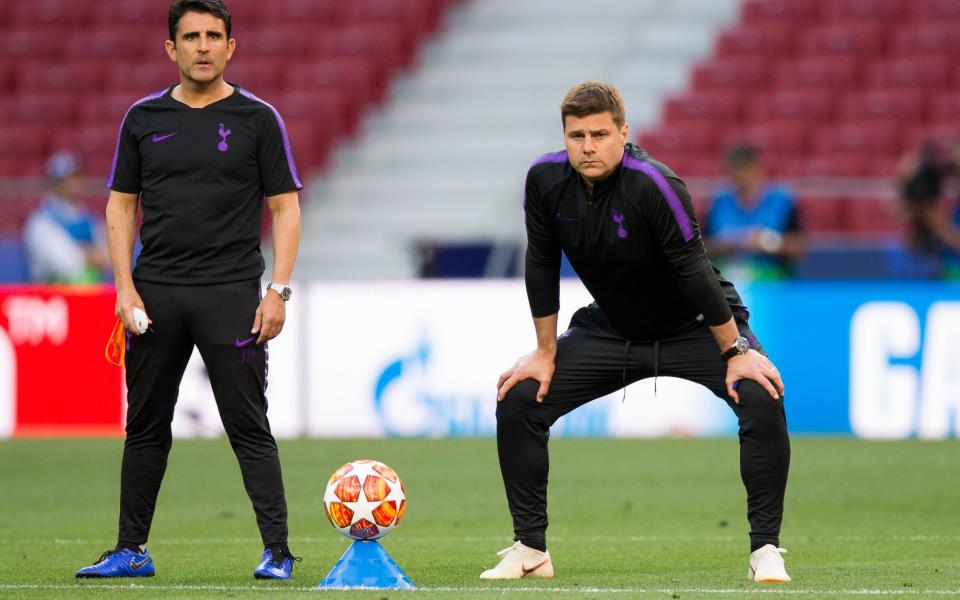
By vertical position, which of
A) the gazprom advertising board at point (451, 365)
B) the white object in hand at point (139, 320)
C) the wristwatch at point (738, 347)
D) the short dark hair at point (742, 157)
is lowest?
the gazprom advertising board at point (451, 365)

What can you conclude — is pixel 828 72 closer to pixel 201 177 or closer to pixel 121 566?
pixel 201 177

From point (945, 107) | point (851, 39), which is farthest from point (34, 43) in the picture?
point (945, 107)

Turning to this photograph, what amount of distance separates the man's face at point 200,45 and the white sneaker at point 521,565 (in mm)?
2133

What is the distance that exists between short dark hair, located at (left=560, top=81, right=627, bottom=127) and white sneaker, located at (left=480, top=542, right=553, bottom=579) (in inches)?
65.3

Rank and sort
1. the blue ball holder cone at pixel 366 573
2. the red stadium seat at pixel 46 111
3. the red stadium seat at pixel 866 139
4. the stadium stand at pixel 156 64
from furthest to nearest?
the red stadium seat at pixel 46 111, the stadium stand at pixel 156 64, the red stadium seat at pixel 866 139, the blue ball holder cone at pixel 366 573

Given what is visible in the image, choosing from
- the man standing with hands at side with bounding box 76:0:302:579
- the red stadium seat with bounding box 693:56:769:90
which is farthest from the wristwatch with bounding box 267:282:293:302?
the red stadium seat with bounding box 693:56:769:90

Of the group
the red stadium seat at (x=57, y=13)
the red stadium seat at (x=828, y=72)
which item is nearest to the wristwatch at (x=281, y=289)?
the red stadium seat at (x=828, y=72)

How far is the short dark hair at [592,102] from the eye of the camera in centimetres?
623

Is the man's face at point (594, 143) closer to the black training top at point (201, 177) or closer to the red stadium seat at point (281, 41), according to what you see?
the black training top at point (201, 177)

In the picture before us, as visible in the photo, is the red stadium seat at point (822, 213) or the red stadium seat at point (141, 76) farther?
the red stadium seat at point (141, 76)

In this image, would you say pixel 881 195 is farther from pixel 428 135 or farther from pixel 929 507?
pixel 428 135

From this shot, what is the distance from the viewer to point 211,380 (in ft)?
21.6

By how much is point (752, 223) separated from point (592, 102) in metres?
7.62

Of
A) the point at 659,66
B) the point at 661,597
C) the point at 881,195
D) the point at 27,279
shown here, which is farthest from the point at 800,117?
the point at 661,597
